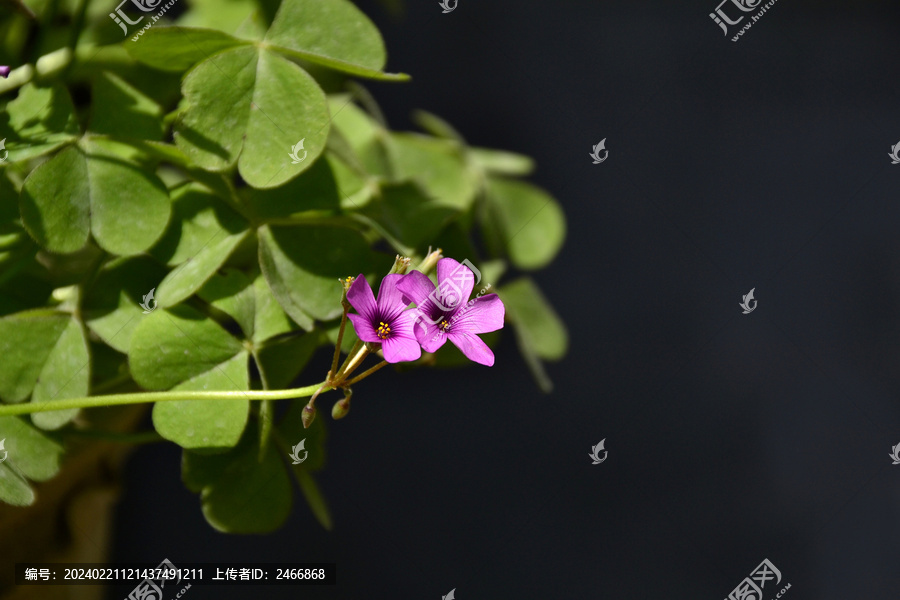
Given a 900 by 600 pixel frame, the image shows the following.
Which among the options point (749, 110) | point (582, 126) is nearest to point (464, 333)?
point (582, 126)

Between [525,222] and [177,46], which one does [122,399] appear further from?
[525,222]

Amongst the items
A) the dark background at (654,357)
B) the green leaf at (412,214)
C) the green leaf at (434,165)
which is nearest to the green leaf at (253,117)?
the green leaf at (412,214)

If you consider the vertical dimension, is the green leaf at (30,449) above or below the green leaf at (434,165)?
below

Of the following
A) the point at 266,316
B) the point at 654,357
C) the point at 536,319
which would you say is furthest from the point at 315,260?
the point at 654,357

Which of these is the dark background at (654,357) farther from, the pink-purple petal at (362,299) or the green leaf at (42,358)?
the pink-purple petal at (362,299)

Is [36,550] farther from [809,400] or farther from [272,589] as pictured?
[809,400]

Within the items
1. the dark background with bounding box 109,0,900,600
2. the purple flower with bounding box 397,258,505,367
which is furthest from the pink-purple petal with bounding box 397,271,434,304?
the dark background with bounding box 109,0,900,600
